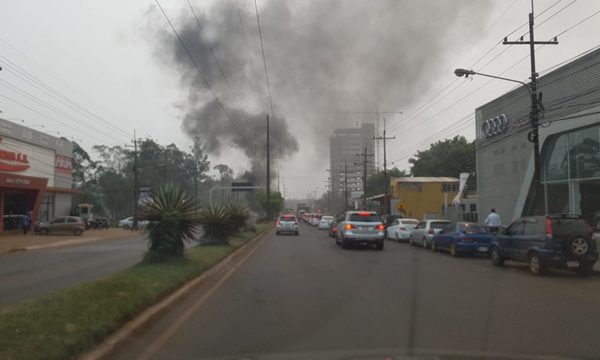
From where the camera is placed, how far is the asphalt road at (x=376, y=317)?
6.40m

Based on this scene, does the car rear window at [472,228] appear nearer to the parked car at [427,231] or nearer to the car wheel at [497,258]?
the parked car at [427,231]

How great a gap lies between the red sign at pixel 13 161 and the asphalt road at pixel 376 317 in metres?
31.6

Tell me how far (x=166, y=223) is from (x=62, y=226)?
29.2 meters

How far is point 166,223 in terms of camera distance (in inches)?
543

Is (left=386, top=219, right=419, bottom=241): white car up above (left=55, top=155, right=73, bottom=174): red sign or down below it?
below

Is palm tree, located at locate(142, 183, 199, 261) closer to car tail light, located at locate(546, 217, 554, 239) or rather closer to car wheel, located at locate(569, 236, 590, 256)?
car tail light, located at locate(546, 217, 554, 239)

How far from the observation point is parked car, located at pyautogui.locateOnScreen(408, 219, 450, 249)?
Answer: 24.0m

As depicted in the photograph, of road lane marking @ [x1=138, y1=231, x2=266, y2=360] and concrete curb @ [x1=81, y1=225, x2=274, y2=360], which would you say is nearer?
concrete curb @ [x1=81, y1=225, x2=274, y2=360]

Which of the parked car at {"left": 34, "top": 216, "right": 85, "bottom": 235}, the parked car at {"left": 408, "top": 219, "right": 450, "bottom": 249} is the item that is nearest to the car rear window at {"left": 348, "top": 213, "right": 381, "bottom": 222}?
the parked car at {"left": 408, "top": 219, "right": 450, "bottom": 249}

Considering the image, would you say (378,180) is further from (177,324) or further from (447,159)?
(177,324)

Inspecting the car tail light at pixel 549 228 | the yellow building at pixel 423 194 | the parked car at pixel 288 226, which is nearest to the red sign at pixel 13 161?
the parked car at pixel 288 226

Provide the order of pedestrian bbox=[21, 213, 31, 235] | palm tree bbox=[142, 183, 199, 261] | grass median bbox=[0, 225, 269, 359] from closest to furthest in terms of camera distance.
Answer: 1. grass median bbox=[0, 225, 269, 359]
2. palm tree bbox=[142, 183, 199, 261]
3. pedestrian bbox=[21, 213, 31, 235]

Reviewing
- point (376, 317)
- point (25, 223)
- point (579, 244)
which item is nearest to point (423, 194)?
point (25, 223)

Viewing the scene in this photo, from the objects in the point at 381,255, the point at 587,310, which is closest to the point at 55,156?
the point at 381,255
